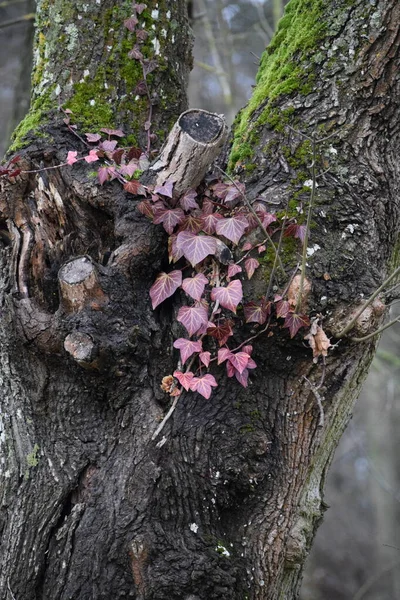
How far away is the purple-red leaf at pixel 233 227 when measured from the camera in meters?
2.15

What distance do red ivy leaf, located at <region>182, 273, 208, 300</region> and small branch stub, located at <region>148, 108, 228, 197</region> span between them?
0.36 m

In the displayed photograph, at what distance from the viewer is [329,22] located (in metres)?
2.34

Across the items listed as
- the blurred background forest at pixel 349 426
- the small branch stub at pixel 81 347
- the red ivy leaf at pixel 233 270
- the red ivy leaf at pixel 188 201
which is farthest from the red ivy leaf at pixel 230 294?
the blurred background forest at pixel 349 426

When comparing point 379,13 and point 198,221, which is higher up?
point 379,13

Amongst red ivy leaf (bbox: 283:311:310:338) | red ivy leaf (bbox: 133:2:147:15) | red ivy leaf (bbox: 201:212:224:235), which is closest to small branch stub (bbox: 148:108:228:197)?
red ivy leaf (bbox: 201:212:224:235)

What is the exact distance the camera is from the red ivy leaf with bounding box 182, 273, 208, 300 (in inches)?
83.7

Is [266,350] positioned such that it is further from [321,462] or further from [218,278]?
[321,462]

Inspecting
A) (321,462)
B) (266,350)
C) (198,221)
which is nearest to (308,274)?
(266,350)

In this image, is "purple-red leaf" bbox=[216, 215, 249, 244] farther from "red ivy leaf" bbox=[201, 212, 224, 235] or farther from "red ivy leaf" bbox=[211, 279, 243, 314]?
"red ivy leaf" bbox=[211, 279, 243, 314]

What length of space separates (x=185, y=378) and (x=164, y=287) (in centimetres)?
35

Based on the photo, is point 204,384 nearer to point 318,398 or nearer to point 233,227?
point 318,398

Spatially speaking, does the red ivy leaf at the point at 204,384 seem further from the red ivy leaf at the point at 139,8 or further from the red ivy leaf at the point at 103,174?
the red ivy leaf at the point at 139,8

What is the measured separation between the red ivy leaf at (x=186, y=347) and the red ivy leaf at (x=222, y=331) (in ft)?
0.21

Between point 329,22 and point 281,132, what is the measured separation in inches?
19.3
